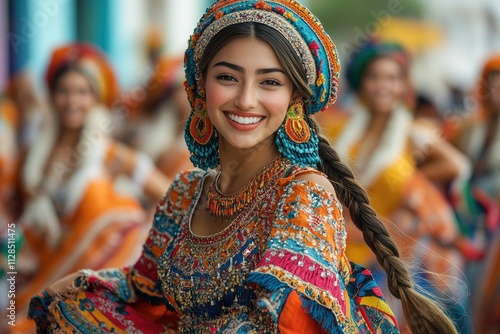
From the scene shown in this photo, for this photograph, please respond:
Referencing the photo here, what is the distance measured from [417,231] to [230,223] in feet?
13.1

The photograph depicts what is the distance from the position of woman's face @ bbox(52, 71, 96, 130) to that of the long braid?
399 cm

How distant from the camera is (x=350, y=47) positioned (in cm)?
712

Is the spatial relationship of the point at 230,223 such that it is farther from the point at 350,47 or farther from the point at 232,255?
the point at 350,47

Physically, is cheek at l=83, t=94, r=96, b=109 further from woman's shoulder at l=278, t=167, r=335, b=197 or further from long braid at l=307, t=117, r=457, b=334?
woman's shoulder at l=278, t=167, r=335, b=197

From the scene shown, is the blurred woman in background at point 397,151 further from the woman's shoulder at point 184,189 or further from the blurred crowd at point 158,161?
the woman's shoulder at point 184,189

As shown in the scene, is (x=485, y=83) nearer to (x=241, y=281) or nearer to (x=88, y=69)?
(x=88, y=69)

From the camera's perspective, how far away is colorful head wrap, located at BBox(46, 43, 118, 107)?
646 cm

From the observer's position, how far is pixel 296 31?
239 centimetres

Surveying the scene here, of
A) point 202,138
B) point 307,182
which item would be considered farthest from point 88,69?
point 307,182

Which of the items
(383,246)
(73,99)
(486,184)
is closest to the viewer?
(383,246)

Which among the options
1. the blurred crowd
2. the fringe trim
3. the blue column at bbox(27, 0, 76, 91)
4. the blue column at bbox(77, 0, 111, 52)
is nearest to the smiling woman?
the fringe trim

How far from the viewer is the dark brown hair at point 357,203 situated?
2.37m

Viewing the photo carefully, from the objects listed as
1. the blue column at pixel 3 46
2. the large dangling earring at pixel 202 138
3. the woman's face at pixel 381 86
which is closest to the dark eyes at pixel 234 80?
the large dangling earring at pixel 202 138

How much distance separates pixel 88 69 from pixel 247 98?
4246 millimetres
